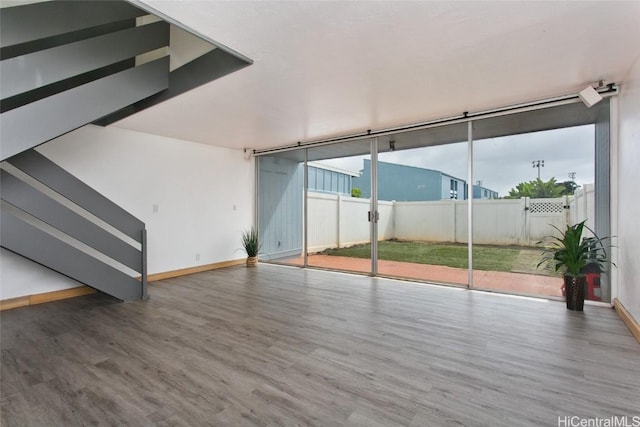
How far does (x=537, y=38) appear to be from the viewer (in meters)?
2.34

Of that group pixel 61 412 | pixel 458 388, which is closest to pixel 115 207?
pixel 61 412

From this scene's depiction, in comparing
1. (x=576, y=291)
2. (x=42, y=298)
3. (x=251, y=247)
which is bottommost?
(x=42, y=298)

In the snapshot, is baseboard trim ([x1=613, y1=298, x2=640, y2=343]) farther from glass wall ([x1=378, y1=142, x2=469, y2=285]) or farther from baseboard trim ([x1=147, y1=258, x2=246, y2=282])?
baseboard trim ([x1=147, y1=258, x2=246, y2=282])

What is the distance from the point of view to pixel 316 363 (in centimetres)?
223

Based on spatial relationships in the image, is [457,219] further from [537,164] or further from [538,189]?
[537,164]

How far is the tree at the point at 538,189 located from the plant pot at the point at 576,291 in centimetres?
111

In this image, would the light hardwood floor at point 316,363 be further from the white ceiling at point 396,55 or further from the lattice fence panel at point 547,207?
the white ceiling at point 396,55

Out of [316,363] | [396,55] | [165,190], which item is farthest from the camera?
[165,190]

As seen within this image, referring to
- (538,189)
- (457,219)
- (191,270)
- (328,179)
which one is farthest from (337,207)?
(538,189)

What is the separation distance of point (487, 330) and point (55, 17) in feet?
15.5

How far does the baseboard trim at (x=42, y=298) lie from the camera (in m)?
3.59

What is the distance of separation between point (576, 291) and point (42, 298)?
649cm

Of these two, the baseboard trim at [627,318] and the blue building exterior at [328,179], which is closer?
the baseboard trim at [627,318]

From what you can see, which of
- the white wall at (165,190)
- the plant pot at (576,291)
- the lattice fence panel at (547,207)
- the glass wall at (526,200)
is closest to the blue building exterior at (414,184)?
the glass wall at (526,200)
